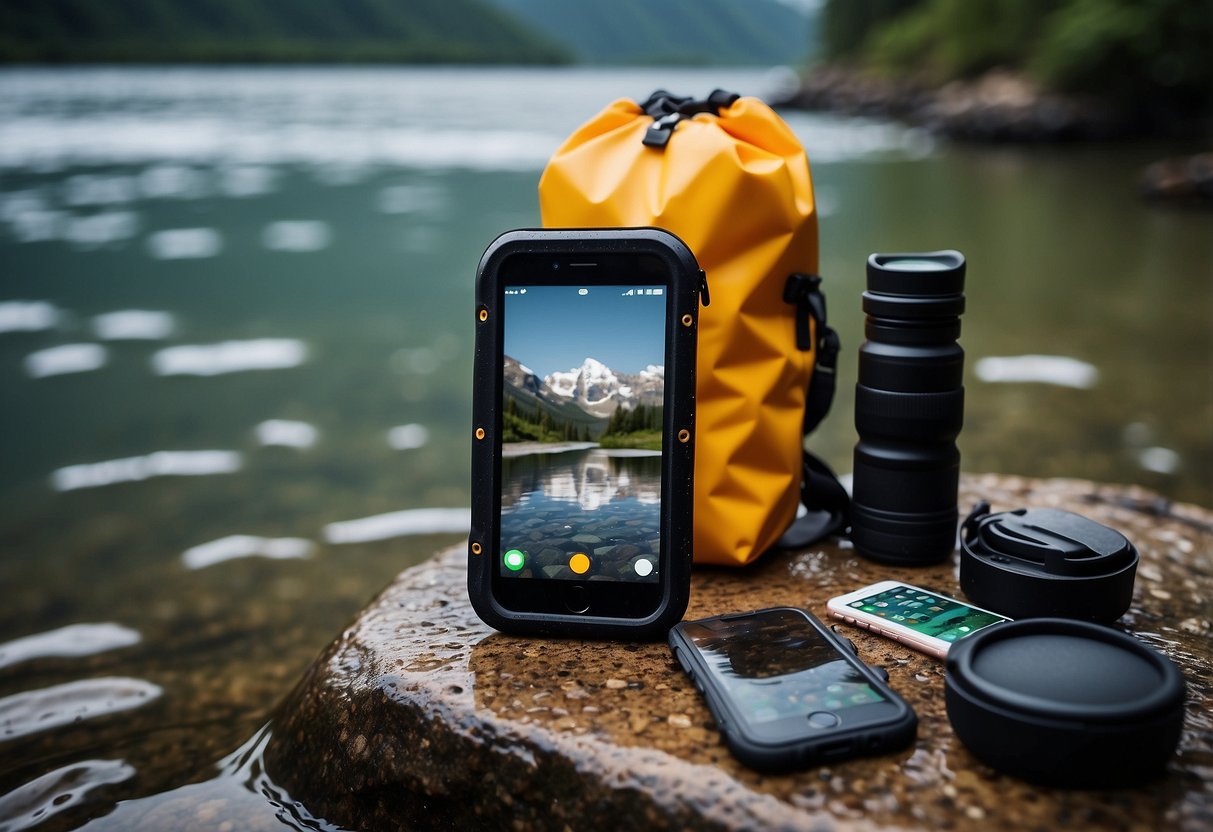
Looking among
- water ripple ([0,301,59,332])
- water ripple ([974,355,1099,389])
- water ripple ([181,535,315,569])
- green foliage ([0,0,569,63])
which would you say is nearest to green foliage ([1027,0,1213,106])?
water ripple ([974,355,1099,389])

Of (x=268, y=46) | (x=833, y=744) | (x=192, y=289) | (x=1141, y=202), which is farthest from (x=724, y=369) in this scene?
(x=268, y=46)

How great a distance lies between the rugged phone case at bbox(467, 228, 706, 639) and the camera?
6.49ft

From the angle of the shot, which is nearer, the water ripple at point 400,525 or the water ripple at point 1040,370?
the water ripple at point 400,525

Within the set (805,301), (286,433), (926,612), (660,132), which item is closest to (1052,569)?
(926,612)

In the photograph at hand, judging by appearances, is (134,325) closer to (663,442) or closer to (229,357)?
(229,357)

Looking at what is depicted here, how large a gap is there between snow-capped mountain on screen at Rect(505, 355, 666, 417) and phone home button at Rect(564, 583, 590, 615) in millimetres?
368

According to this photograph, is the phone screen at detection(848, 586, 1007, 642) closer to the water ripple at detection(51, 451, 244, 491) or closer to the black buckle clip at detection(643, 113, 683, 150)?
the black buckle clip at detection(643, 113, 683, 150)

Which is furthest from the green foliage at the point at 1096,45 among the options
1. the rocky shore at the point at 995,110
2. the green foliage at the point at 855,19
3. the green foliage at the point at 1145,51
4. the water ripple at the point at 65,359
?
the water ripple at the point at 65,359

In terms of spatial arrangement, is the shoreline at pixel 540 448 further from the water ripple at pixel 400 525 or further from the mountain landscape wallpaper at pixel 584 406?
the water ripple at pixel 400 525

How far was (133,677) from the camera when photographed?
10.1ft

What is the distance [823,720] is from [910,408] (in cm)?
95

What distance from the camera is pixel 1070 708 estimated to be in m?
1.42

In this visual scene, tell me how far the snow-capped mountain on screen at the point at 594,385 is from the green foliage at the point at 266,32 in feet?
309

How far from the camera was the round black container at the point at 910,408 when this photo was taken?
2273 millimetres
